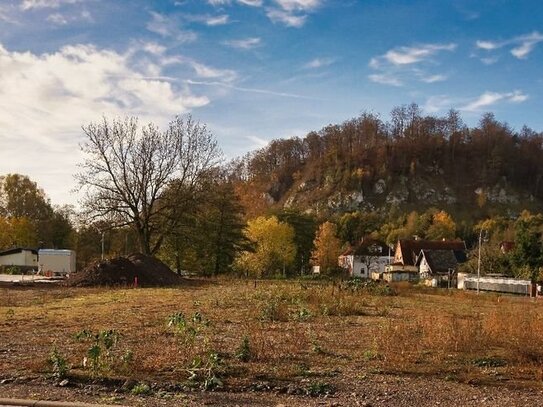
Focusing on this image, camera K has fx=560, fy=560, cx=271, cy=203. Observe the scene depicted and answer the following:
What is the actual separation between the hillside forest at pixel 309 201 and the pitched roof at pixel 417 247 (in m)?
5.93

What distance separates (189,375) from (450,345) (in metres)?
6.19

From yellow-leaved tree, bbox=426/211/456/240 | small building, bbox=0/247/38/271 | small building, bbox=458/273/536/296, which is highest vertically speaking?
yellow-leaved tree, bbox=426/211/456/240

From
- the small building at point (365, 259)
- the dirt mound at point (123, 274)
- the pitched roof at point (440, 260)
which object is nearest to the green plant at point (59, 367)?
the dirt mound at point (123, 274)

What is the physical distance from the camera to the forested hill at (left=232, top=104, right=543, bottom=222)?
174m

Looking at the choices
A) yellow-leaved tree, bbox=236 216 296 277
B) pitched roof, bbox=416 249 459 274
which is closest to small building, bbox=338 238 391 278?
pitched roof, bbox=416 249 459 274

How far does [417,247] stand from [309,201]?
3077 inches

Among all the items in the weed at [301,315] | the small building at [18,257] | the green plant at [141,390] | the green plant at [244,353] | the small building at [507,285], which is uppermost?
the small building at [18,257]

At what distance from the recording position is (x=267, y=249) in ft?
229

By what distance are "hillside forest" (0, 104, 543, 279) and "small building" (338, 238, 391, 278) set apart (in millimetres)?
5238

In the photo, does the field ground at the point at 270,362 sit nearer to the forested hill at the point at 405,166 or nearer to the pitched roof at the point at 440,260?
the pitched roof at the point at 440,260

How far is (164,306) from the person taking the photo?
2186 cm

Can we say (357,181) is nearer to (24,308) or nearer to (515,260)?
(515,260)

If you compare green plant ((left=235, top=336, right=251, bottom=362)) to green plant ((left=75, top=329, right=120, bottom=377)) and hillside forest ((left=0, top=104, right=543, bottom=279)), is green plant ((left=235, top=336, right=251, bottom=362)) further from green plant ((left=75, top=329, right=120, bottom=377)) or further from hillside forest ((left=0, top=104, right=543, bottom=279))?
hillside forest ((left=0, top=104, right=543, bottom=279))

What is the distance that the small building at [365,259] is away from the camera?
105438mm
